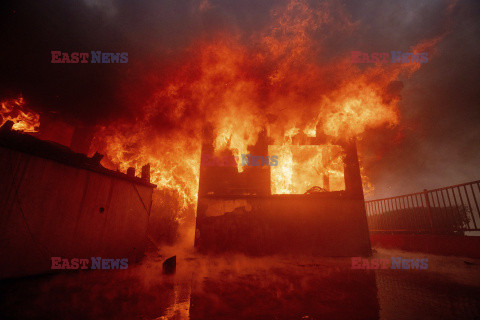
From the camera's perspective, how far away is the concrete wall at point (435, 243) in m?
7.11

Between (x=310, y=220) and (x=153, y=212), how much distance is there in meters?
7.79

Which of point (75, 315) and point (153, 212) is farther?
point (153, 212)

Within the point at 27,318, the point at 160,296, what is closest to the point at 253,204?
the point at 160,296

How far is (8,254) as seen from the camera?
4.18 metres

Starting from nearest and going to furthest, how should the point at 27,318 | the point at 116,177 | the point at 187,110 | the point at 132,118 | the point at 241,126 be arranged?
the point at 27,318, the point at 116,177, the point at 241,126, the point at 187,110, the point at 132,118

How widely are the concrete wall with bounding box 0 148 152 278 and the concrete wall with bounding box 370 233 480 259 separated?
1201 cm

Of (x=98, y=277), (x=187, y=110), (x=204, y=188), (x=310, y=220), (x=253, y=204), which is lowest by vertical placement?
(x=98, y=277)

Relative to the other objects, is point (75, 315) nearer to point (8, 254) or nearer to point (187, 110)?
point (8, 254)

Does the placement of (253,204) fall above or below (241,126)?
below

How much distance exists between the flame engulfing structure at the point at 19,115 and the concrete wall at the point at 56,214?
9527mm

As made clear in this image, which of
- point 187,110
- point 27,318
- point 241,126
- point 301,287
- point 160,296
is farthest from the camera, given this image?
point 187,110
